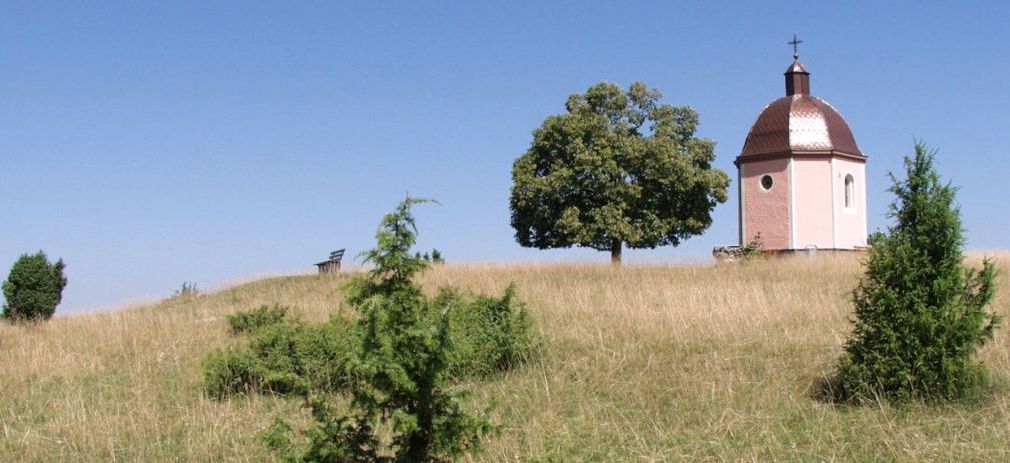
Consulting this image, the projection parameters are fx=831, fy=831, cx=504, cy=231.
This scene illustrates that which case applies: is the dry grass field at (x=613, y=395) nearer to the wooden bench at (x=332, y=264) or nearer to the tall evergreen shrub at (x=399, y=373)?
the tall evergreen shrub at (x=399, y=373)

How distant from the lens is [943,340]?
734 centimetres

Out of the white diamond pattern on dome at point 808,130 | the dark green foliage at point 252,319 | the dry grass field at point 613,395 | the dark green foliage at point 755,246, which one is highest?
the white diamond pattern on dome at point 808,130

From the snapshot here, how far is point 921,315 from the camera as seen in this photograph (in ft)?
24.0

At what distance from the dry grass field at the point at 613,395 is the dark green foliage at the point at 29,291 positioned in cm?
301

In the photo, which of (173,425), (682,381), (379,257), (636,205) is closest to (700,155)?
(636,205)

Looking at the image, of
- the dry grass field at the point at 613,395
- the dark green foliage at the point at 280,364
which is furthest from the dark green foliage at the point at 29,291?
the dark green foliage at the point at 280,364

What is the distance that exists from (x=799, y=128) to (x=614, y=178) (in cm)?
709

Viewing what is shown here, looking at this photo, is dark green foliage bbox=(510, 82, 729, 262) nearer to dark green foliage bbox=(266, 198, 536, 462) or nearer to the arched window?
the arched window

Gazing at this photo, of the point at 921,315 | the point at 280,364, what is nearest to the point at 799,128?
the point at 921,315

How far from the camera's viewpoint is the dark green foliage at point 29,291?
56.3 ft

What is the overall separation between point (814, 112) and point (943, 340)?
22.0 metres

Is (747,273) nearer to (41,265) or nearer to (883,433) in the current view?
(883,433)

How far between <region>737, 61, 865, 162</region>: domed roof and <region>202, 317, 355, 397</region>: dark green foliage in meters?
21.2

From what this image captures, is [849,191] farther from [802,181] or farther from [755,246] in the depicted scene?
[755,246]
